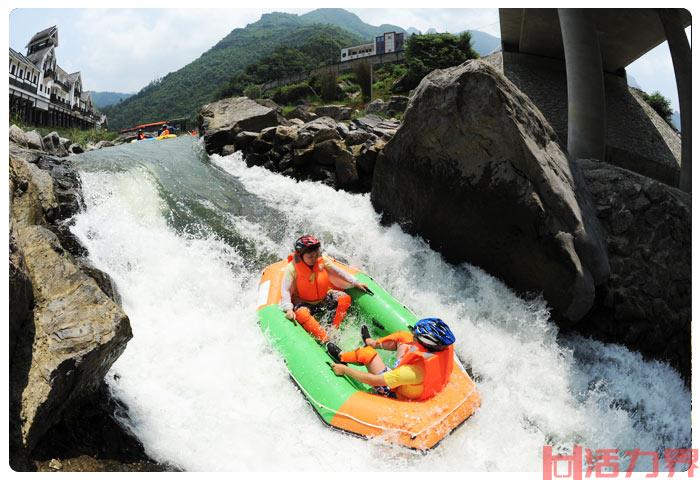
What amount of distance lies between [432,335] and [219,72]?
3503 inches

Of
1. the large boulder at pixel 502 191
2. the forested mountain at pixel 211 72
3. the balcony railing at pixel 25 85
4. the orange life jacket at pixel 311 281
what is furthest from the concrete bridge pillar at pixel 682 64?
the forested mountain at pixel 211 72

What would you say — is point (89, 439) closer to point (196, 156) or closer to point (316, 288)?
point (316, 288)

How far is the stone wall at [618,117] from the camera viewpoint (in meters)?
13.0

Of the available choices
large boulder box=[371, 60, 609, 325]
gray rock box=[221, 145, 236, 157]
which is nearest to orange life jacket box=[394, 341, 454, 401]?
large boulder box=[371, 60, 609, 325]

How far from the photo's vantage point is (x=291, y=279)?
6102 millimetres

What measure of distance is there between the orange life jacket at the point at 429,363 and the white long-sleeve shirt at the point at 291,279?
1.72 meters

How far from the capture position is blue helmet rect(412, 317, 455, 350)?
14.9 feet

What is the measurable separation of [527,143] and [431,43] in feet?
94.6

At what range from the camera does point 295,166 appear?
11.8m

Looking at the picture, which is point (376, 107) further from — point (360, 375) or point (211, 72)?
point (211, 72)

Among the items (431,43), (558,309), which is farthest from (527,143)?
(431,43)

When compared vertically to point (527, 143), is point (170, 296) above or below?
below

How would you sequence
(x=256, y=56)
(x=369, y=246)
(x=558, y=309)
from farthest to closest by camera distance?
1. (x=256, y=56)
2. (x=369, y=246)
3. (x=558, y=309)

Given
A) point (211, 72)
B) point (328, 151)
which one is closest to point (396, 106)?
point (328, 151)
